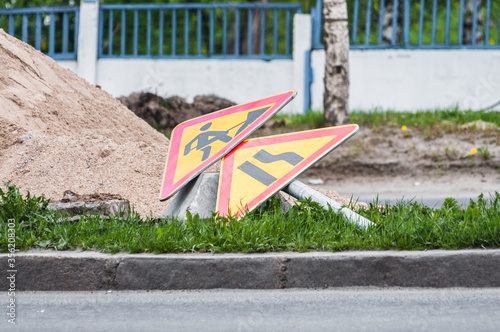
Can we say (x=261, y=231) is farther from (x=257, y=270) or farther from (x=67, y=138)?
(x=67, y=138)

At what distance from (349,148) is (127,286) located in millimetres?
6100

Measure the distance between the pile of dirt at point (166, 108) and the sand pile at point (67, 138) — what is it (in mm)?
3310

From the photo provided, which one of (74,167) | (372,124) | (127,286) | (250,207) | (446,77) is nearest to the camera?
(127,286)

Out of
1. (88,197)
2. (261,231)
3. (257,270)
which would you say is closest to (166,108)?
(88,197)

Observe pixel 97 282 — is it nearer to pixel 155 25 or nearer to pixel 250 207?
pixel 250 207

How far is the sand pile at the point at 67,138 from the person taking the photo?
5426 mm

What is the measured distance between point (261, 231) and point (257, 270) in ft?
1.04

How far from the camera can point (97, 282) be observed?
3.61 metres

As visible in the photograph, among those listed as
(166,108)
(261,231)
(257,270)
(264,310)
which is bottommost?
(264,310)

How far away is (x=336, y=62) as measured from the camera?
9.88 metres

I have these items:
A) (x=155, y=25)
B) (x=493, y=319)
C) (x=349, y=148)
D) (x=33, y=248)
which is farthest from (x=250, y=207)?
(x=155, y=25)

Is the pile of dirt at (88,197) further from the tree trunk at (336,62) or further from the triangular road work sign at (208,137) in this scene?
the tree trunk at (336,62)

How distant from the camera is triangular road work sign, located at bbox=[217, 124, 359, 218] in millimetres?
4238

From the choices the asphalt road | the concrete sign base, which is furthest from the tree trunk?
the asphalt road
